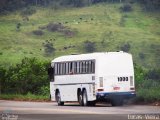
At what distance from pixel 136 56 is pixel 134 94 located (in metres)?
112

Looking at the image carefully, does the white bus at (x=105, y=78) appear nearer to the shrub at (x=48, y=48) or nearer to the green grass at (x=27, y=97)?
the green grass at (x=27, y=97)

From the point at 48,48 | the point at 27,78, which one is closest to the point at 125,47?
the point at 48,48

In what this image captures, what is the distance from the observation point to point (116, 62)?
3738cm

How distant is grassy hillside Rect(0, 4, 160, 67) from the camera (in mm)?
153875

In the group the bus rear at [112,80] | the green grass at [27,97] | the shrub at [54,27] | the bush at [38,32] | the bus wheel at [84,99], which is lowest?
the green grass at [27,97]

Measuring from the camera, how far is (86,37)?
17138 cm

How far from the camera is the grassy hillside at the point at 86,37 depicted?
154 meters

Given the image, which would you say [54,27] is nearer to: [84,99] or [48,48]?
[48,48]

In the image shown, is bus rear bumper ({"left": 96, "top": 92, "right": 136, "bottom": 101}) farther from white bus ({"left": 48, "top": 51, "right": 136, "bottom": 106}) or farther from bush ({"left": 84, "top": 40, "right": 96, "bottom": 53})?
bush ({"left": 84, "top": 40, "right": 96, "bottom": 53})

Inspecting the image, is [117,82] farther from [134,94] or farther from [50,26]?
[50,26]

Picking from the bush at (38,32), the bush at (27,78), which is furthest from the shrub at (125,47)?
the bush at (27,78)

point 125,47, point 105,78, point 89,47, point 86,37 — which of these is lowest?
point 105,78

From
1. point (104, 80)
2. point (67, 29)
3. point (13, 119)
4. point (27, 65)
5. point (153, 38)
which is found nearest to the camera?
point (13, 119)

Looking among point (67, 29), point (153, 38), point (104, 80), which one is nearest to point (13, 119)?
point (104, 80)
